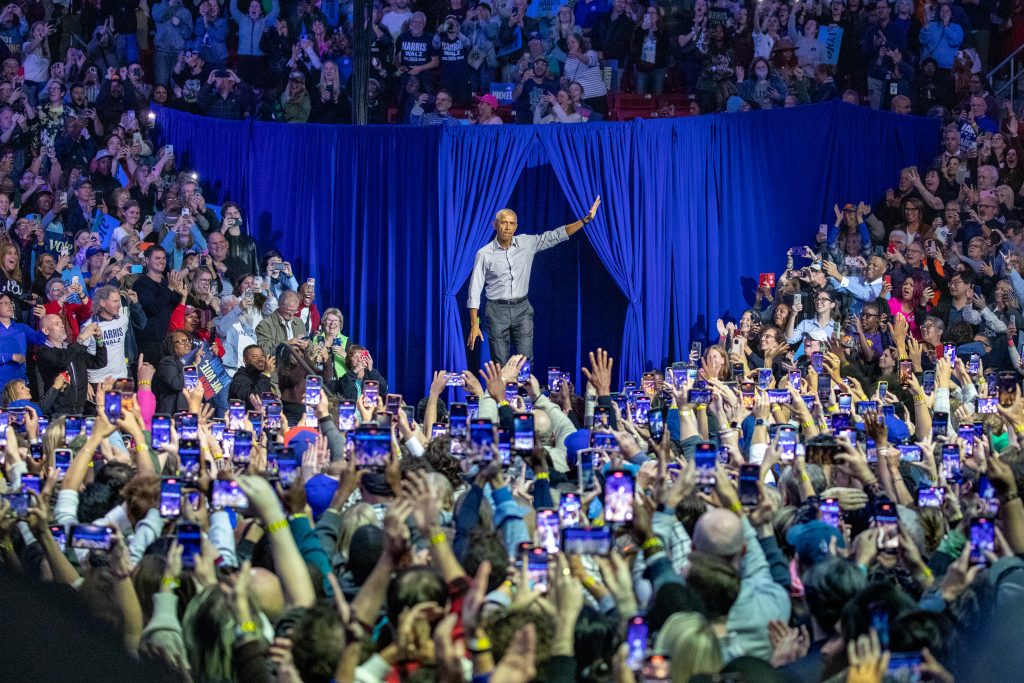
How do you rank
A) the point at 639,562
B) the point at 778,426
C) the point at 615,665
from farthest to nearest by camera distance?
the point at 778,426
the point at 639,562
the point at 615,665

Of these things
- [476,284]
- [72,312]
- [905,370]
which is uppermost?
[905,370]

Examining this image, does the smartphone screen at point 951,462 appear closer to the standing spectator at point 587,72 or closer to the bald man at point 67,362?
the bald man at point 67,362

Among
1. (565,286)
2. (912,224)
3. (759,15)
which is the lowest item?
(565,286)

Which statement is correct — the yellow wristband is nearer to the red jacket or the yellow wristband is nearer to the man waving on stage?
the red jacket

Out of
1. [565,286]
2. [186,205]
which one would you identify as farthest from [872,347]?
[186,205]

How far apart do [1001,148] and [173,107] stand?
743 centimetres

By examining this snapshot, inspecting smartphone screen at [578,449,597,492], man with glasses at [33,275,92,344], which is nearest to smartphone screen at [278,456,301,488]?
smartphone screen at [578,449,597,492]

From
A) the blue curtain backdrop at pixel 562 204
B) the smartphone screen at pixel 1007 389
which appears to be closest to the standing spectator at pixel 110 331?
the blue curtain backdrop at pixel 562 204

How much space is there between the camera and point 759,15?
42.1ft

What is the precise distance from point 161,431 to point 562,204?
301 inches

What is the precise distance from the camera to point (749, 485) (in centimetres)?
450

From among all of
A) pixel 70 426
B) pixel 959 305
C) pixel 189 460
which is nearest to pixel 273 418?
pixel 70 426

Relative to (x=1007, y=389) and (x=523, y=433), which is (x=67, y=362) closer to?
(x=523, y=433)

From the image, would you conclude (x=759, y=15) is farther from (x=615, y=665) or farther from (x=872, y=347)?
(x=615, y=665)
